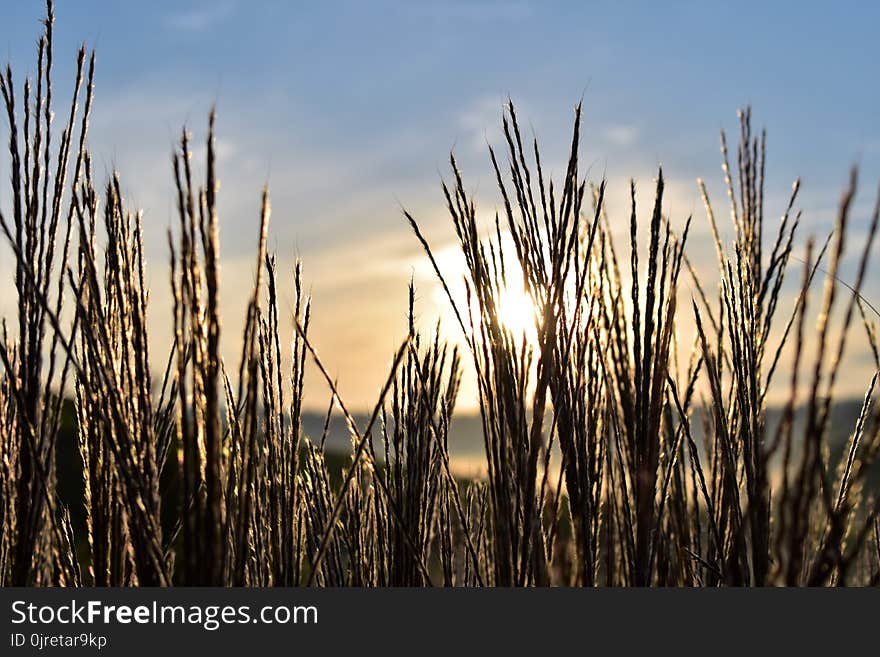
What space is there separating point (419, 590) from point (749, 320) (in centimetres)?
85

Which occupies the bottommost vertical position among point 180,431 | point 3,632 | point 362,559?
point 3,632

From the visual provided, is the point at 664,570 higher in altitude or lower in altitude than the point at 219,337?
lower

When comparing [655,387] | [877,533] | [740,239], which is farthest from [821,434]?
[877,533]

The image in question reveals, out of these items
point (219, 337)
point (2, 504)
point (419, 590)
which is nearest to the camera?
point (219, 337)

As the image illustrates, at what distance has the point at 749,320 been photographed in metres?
1.64

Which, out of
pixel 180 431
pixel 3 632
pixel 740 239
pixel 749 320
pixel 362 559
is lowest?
pixel 3 632

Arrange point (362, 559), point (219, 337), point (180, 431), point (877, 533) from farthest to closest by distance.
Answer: point (877, 533) < point (362, 559) < point (180, 431) < point (219, 337)

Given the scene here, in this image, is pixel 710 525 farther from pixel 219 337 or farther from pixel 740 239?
pixel 219 337

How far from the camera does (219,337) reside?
1.07m

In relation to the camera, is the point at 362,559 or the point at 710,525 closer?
the point at 710,525

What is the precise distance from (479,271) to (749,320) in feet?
1.99

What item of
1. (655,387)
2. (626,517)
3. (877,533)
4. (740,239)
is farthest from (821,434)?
(877,533)

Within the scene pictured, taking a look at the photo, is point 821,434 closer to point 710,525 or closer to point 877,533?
point 710,525

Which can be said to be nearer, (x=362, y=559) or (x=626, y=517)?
(x=626, y=517)
